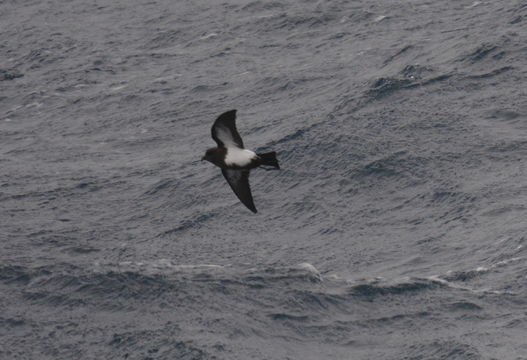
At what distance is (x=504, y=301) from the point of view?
90.1 feet

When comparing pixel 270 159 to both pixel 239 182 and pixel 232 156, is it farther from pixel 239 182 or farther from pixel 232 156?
pixel 239 182

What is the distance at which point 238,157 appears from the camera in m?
22.6

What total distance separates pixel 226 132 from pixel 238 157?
1.95 ft

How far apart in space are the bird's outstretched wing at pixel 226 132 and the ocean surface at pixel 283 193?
587 cm

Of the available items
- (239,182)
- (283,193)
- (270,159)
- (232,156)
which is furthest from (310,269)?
(270,159)

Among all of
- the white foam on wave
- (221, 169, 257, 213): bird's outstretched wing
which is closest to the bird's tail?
(221, 169, 257, 213): bird's outstretched wing

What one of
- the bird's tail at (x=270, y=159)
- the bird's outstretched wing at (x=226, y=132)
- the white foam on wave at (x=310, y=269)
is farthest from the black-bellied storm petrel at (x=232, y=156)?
the white foam on wave at (x=310, y=269)

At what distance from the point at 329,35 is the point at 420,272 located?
20.4m

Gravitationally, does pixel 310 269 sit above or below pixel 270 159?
below

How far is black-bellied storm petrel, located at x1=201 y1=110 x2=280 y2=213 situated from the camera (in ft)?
73.7

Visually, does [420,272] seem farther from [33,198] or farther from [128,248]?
[33,198]

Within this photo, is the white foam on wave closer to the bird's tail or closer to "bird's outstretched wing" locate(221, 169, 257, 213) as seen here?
"bird's outstretched wing" locate(221, 169, 257, 213)

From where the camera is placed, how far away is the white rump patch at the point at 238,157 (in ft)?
73.4

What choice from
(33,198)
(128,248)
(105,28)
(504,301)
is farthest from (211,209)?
(105,28)
